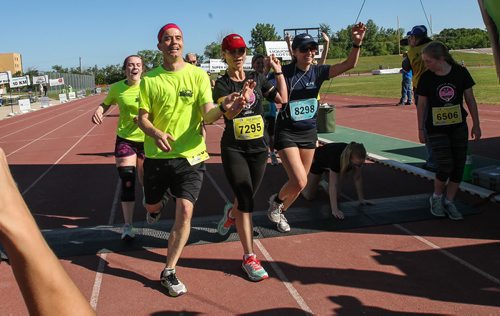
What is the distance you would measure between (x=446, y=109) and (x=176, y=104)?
10.1 feet

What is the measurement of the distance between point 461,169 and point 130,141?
3747 mm

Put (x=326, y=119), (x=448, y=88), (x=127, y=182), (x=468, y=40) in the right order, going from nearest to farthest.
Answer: (x=127, y=182)
(x=448, y=88)
(x=326, y=119)
(x=468, y=40)

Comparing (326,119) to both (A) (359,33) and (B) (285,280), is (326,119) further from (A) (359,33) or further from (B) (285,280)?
(B) (285,280)

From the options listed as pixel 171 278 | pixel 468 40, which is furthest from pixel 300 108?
pixel 468 40

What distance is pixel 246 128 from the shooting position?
13.3 feet

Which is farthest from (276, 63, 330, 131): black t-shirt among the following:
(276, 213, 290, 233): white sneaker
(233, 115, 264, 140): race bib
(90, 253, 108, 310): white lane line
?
(90, 253, 108, 310): white lane line

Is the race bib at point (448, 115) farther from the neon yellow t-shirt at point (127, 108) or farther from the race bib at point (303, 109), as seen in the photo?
the neon yellow t-shirt at point (127, 108)

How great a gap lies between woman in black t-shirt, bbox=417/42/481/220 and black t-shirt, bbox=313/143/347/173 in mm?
1078

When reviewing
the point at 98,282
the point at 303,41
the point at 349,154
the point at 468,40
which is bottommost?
the point at 98,282

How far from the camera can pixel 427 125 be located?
5.22 metres

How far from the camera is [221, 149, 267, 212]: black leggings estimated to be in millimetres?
4004

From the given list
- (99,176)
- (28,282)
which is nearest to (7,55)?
(99,176)

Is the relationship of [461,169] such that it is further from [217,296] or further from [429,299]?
[217,296]

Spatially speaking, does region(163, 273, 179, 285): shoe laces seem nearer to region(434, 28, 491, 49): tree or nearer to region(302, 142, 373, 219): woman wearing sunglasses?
region(302, 142, 373, 219): woman wearing sunglasses
